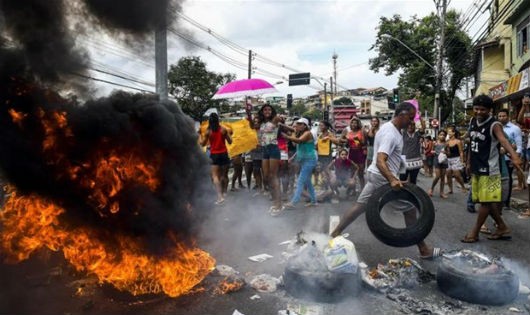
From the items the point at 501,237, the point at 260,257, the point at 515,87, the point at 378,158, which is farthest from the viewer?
the point at 515,87

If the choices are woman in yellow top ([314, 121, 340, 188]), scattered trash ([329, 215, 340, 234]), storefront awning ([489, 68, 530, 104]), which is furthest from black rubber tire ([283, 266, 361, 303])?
storefront awning ([489, 68, 530, 104])

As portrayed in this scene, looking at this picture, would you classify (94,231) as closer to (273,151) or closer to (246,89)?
(273,151)

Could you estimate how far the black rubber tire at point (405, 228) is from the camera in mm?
4789

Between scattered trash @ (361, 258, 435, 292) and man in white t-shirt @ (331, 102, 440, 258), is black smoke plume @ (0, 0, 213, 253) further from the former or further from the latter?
man in white t-shirt @ (331, 102, 440, 258)

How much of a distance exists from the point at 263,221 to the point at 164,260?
11.5ft

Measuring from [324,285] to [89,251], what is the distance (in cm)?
227

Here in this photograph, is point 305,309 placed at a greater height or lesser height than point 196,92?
lesser

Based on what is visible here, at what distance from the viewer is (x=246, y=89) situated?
1188cm

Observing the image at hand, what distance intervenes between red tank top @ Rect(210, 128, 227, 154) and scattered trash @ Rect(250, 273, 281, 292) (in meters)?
5.35

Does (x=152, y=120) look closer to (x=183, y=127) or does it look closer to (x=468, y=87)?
(x=183, y=127)

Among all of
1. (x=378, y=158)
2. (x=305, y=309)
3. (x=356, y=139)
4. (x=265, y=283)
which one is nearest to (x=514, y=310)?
(x=305, y=309)

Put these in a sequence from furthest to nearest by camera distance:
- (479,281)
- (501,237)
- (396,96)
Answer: (396,96) < (501,237) < (479,281)

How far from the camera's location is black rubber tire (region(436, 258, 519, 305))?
154 inches

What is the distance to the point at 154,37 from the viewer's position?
17.3ft
